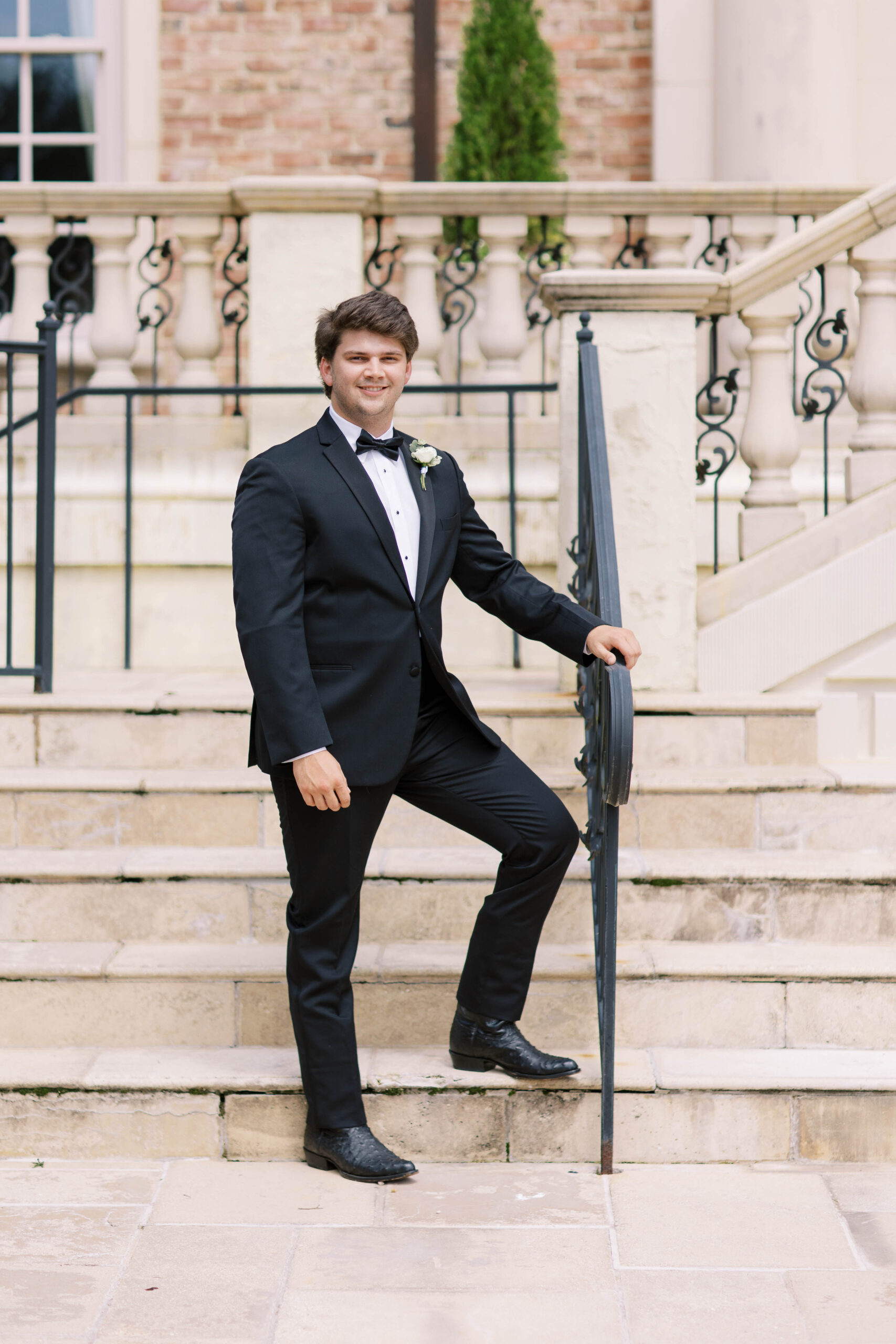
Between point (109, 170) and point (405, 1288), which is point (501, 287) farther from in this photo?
point (405, 1288)

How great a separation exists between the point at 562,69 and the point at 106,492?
372 cm

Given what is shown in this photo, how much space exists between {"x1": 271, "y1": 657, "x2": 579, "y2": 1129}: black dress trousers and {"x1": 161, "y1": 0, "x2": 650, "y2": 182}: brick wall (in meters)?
5.40

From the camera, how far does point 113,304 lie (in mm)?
6176

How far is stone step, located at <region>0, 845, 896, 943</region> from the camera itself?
416 centimetres

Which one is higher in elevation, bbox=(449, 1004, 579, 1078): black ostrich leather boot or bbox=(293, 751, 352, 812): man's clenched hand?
bbox=(293, 751, 352, 812): man's clenched hand

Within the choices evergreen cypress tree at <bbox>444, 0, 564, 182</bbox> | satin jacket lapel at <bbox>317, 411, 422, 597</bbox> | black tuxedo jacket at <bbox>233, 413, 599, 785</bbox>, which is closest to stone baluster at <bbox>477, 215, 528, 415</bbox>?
evergreen cypress tree at <bbox>444, 0, 564, 182</bbox>

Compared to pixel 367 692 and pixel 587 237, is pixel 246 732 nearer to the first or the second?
pixel 367 692

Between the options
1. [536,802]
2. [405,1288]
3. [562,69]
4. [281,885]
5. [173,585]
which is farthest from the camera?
[562,69]

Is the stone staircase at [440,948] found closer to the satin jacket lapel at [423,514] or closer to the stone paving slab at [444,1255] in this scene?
the stone paving slab at [444,1255]

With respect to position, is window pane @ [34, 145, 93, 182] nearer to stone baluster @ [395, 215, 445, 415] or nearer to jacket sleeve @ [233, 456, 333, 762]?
stone baluster @ [395, 215, 445, 415]

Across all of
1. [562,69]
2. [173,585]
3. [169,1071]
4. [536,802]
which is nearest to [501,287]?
[173,585]

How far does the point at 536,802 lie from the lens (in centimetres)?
356

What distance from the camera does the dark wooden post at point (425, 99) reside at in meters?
8.14

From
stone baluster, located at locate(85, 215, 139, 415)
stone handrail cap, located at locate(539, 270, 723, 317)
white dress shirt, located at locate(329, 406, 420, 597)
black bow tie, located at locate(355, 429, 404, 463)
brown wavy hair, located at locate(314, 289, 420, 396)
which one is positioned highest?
stone baluster, located at locate(85, 215, 139, 415)
